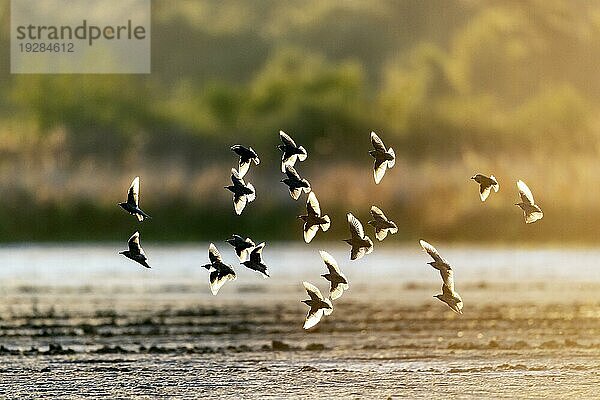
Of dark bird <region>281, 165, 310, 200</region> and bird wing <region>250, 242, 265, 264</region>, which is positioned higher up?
dark bird <region>281, 165, 310, 200</region>

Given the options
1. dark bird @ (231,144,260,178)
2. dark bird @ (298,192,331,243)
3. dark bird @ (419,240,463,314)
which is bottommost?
dark bird @ (419,240,463,314)

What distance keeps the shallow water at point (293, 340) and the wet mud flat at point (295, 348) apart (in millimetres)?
42

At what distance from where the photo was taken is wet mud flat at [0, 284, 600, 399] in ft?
55.4

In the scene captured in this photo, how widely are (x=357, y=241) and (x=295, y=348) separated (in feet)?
14.1

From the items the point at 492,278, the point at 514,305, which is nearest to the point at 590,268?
the point at 492,278

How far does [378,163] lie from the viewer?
62.6 ft

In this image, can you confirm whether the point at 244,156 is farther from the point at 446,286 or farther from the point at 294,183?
the point at 446,286

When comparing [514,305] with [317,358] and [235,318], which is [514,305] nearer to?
[235,318]

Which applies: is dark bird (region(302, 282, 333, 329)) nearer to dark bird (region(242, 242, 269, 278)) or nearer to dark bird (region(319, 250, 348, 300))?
dark bird (region(319, 250, 348, 300))

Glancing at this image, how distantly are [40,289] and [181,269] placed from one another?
13.8m

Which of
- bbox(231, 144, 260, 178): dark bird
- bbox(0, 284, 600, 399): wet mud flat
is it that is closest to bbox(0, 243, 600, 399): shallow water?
bbox(0, 284, 600, 399): wet mud flat

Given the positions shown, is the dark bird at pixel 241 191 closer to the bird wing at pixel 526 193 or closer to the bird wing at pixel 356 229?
the bird wing at pixel 356 229

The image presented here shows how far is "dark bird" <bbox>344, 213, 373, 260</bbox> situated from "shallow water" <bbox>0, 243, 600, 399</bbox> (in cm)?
210

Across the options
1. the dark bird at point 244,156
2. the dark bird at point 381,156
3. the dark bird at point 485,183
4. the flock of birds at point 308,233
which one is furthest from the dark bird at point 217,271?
the dark bird at point 485,183
